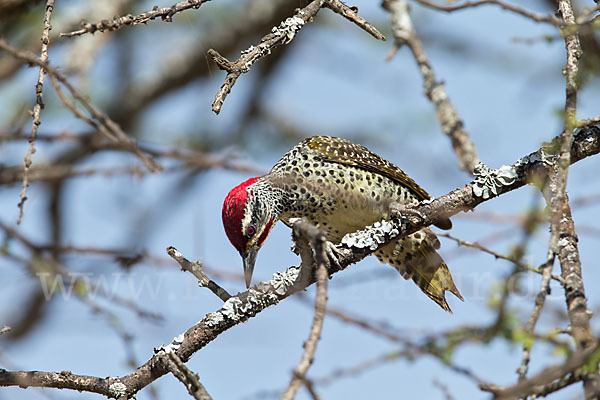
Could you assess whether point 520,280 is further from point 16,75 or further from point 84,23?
point 16,75

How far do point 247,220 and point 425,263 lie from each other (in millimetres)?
1182

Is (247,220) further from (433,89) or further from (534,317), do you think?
(534,317)

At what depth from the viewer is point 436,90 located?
15.6 feet

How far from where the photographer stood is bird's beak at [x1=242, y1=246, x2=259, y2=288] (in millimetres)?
3799

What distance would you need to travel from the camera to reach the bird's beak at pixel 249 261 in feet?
12.5

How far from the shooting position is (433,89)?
476 centimetres

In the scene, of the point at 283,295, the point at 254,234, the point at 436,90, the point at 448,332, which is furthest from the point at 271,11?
the point at 448,332

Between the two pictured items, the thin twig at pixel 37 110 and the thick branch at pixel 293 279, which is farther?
the thick branch at pixel 293 279

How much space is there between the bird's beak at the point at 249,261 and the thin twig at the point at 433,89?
146 cm

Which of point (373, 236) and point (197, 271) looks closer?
point (197, 271)

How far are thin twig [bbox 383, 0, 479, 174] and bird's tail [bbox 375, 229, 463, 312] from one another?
569 mm

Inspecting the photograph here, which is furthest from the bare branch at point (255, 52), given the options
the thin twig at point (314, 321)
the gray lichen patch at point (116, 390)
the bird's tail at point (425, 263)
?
the bird's tail at point (425, 263)

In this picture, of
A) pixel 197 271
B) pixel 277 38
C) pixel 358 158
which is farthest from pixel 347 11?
pixel 358 158

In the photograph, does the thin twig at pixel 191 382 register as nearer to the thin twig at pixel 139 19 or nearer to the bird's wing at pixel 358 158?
the thin twig at pixel 139 19
